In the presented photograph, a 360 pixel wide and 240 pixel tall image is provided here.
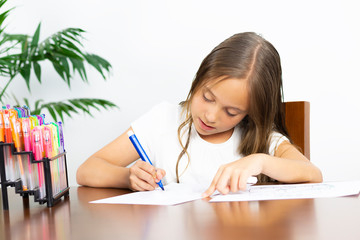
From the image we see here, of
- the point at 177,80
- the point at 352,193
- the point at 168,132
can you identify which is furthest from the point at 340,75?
the point at 352,193

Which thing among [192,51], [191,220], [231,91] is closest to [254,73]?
[231,91]

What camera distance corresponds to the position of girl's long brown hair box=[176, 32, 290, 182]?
3.78 ft

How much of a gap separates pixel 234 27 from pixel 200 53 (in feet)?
0.72

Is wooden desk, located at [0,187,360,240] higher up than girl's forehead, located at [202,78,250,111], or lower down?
lower down

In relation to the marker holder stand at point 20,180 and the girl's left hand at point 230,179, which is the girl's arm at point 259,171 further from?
the marker holder stand at point 20,180

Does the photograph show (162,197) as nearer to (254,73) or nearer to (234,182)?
(234,182)

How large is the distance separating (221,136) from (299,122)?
24 cm

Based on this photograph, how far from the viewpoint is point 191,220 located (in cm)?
70

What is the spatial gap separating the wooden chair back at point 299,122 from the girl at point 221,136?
4 centimetres

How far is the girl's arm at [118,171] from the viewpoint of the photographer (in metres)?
0.98

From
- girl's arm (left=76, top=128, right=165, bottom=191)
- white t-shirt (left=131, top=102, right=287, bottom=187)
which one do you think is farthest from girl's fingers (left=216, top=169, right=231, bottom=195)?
white t-shirt (left=131, top=102, right=287, bottom=187)

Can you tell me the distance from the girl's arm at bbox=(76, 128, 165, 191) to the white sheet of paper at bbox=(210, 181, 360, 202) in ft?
0.58

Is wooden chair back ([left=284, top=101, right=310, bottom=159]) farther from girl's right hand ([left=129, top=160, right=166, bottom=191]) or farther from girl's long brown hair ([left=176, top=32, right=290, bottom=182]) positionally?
girl's right hand ([left=129, top=160, right=166, bottom=191])

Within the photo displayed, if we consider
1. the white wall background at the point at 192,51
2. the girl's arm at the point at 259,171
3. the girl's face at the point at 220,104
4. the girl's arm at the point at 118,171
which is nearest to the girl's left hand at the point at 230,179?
the girl's arm at the point at 259,171
